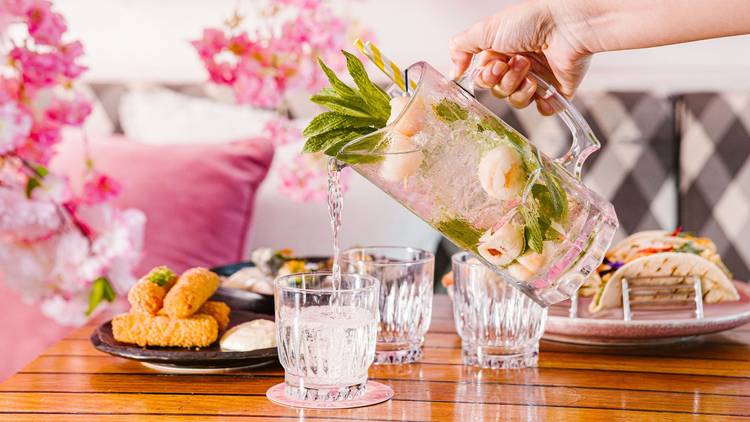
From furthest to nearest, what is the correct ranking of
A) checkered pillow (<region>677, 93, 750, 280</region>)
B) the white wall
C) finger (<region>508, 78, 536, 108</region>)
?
the white wall < checkered pillow (<region>677, 93, 750, 280</region>) < finger (<region>508, 78, 536, 108</region>)

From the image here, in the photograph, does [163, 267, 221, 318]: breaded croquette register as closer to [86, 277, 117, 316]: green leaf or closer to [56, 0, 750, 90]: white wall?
[86, 277, 117, 316]: green leaf

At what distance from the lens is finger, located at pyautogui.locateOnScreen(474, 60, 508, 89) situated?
4.50 ft

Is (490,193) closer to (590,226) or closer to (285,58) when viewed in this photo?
(590,226)

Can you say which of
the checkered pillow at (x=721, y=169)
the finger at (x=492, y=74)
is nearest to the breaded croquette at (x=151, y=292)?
the finger at (x=492, y=74)

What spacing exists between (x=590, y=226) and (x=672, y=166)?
1543mm

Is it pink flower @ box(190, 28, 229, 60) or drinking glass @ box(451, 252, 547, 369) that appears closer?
drinking glass @ box(451, 252, 547, 369)

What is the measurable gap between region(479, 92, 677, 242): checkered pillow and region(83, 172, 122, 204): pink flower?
1172mm

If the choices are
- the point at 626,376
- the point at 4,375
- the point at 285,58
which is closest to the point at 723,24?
the point at 626,376

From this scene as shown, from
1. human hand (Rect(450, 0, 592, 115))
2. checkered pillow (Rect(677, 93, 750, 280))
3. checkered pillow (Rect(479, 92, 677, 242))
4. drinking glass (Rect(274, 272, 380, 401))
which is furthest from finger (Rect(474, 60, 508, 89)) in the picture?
checkered pillow (Rect(677, 93, 750, 280))

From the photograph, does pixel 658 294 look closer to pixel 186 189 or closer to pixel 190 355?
pixel 190 355

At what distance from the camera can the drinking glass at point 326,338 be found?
3.75 feet

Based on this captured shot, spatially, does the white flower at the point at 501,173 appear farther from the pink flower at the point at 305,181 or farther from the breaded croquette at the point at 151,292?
the pink flower at the point at 305,181

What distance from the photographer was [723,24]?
45.7 inches

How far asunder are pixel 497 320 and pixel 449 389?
143 millimetres
